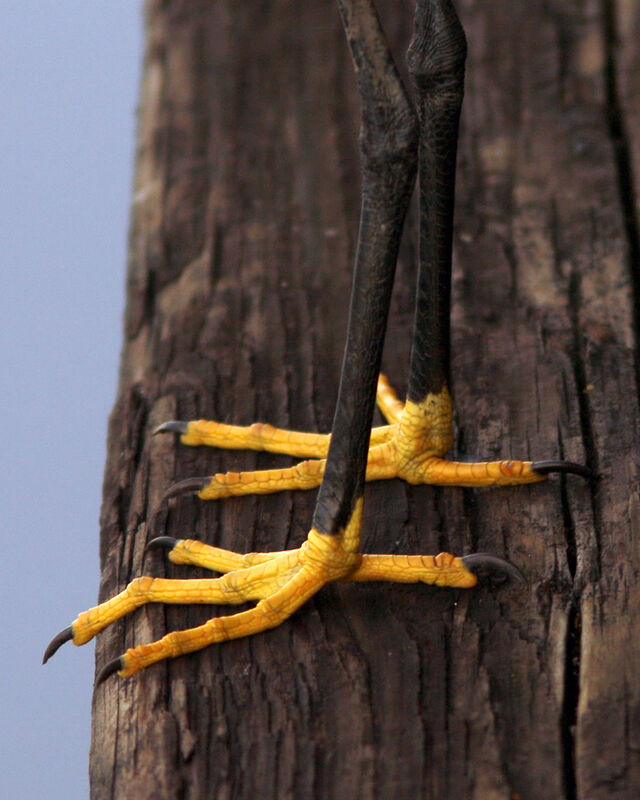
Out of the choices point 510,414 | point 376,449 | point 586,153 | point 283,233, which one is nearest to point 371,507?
point 376,449

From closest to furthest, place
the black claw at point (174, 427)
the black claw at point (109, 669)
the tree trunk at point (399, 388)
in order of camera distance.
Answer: the tree trunk at point (399, 388) < the black claw at point (109, 669) < the black claw at point (174, 427)

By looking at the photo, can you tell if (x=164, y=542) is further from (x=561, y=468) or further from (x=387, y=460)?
(x=561, y=468)

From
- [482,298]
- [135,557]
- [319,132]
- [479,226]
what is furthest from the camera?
[319,132]

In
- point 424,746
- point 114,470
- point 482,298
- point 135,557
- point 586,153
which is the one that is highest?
point 586,153

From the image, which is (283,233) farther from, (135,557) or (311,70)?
(135,557)

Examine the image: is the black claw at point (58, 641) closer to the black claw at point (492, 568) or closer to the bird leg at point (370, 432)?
the bird leg at point (370, 432)

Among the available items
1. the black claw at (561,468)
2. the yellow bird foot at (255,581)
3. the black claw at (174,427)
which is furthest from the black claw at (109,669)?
the black claw at (561,468)
